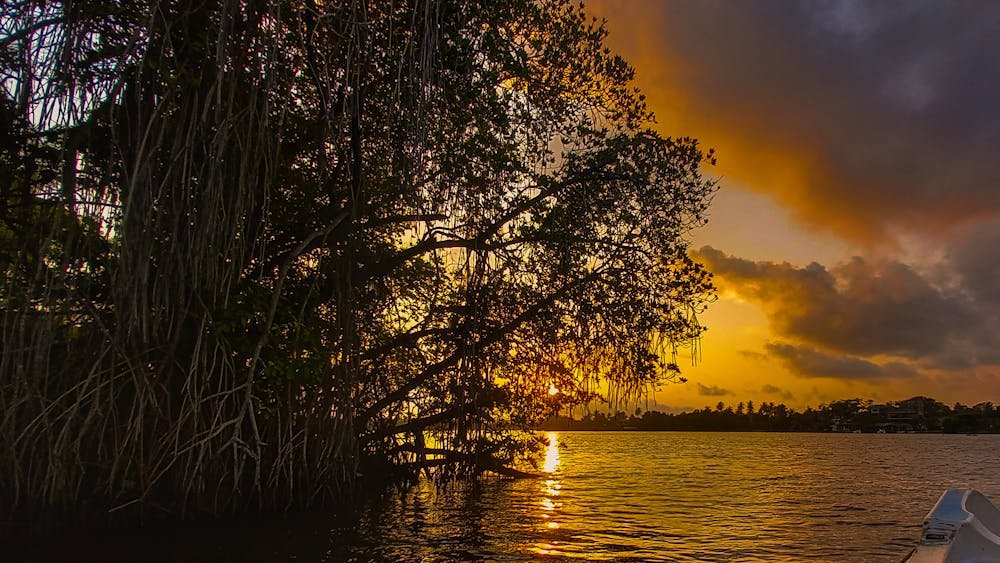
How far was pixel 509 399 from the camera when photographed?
49.9ft

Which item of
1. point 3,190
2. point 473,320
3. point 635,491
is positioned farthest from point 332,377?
point 635,491

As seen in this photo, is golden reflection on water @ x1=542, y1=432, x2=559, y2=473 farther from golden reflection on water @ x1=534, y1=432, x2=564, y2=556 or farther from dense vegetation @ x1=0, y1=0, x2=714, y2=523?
dense vegetation @ x1=0, y1=0, x2=714, y2=523

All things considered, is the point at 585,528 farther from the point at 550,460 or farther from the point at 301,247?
the point at 550,460

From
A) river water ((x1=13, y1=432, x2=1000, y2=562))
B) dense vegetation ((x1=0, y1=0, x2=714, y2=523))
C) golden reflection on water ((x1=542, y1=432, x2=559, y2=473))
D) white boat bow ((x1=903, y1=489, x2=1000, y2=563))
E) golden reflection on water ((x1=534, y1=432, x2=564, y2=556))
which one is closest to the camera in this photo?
white boat bow ((x1=903, y1=489, x2=1000, y2=563))

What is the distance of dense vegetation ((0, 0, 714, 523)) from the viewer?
7.27m

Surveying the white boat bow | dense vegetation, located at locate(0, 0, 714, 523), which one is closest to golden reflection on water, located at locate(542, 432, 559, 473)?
dense vegetation, located at locate(0, 0, 714, 523)

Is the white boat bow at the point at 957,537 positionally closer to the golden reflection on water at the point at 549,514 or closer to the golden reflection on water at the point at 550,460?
the golden reflection on water at the point at 549,514

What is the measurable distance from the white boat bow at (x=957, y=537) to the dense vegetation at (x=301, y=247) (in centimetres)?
598

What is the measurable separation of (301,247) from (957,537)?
905 centimetres

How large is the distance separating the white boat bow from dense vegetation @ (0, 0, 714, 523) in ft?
19.6

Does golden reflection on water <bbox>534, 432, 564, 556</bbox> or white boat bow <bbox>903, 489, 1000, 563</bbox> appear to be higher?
white boat bow <bbox>903, 489, 1000, 563</bbox>

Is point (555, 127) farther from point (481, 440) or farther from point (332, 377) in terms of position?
point (481, 440)

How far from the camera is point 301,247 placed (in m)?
9.63

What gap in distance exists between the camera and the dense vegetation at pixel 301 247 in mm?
7270
